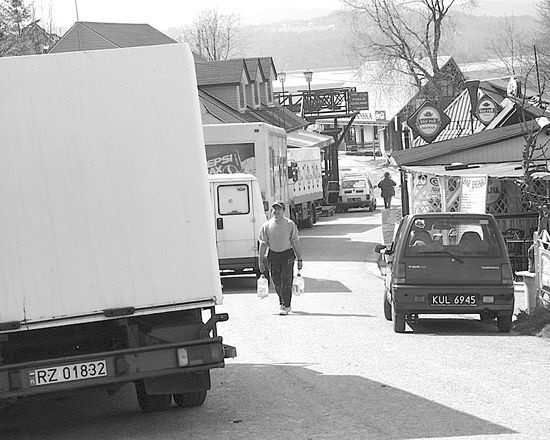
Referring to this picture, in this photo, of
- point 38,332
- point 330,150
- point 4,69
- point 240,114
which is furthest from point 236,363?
point 330,150

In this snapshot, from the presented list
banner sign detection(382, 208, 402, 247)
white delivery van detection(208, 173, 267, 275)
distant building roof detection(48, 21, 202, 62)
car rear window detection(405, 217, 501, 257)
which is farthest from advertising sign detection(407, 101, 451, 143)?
distant building roof detection(48, 21, 202, 62)

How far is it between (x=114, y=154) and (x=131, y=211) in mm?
457

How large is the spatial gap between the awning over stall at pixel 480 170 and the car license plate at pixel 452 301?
7.76 m

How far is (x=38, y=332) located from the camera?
9.23 metres

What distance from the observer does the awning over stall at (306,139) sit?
5304cm

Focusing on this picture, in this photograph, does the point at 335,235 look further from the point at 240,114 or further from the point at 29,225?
the point at 29,225

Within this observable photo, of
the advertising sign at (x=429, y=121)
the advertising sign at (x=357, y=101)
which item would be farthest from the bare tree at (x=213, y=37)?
the advertising sign at (x=429, y=121)

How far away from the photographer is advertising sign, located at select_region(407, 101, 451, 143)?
3281 centimetres

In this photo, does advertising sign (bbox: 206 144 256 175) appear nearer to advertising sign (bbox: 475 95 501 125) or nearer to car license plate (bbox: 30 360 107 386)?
advertising sign (bbox: 475 95 501 125)

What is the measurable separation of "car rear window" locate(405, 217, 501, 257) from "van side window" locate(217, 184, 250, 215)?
8.33m

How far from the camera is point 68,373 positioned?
352 inches

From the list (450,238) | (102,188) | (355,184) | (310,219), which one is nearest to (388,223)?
(450,238)

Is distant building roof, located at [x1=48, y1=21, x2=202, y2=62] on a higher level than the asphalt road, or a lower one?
higher

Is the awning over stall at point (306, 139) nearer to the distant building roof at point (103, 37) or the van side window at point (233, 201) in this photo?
the distant building roof at point (103, 37)
